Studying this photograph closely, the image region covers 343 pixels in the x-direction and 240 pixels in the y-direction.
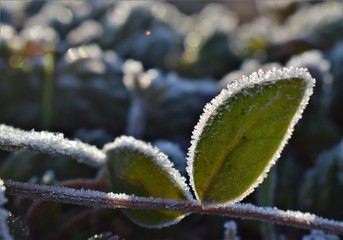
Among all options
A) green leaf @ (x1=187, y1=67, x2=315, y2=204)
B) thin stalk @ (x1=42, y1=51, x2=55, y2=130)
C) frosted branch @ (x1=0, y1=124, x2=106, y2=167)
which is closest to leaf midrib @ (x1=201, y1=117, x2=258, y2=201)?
green leaf @ (x1=187, y1=67, x2=315, y2=204)

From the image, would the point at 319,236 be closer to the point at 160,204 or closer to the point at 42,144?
the point at 160,204

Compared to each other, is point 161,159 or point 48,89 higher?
point 48,89

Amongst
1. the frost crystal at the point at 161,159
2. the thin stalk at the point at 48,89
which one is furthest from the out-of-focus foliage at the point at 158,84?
the frost crystal at the point at 161,159

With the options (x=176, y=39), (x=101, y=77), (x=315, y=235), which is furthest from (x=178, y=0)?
(x=315, y=235)

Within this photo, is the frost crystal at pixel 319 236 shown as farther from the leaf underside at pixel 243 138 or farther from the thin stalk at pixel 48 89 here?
the thin stalk at pixel 48 89

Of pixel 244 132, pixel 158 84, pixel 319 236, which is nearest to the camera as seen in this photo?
pixel 244 132

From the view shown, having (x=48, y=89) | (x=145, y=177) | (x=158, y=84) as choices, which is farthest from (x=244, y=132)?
(x=48, y=89)
